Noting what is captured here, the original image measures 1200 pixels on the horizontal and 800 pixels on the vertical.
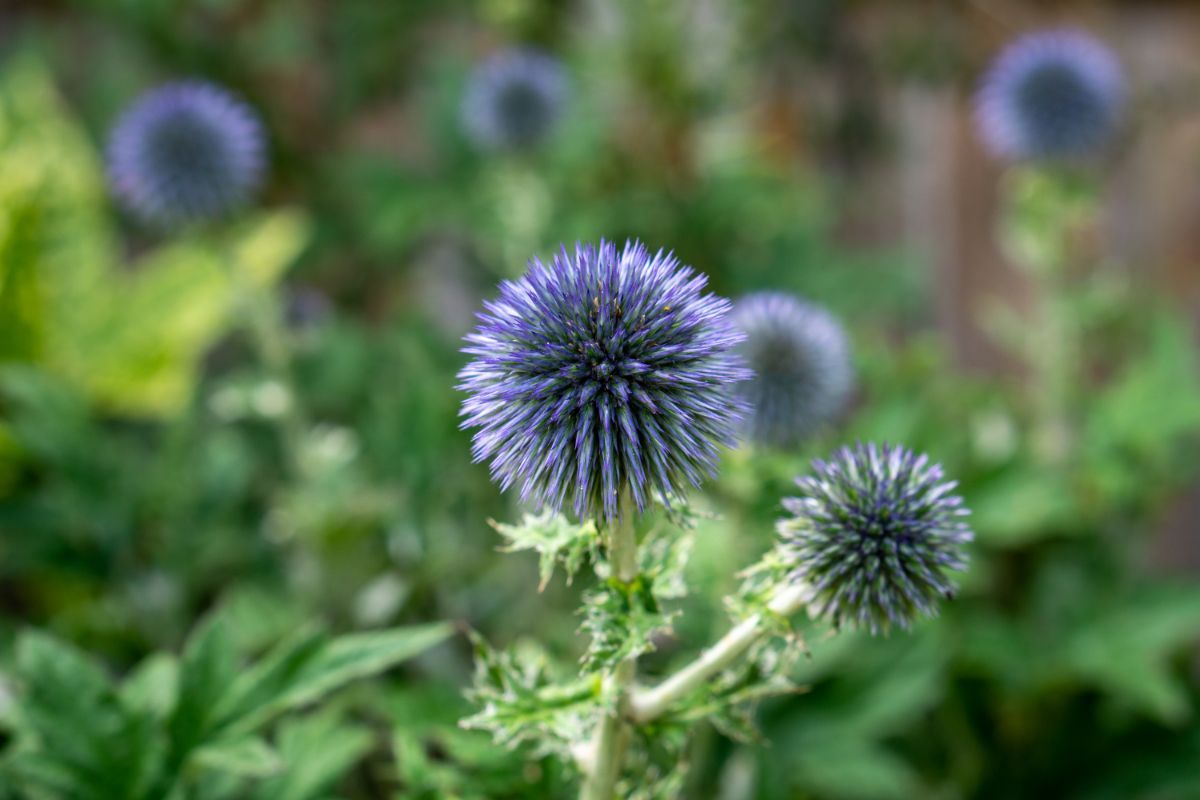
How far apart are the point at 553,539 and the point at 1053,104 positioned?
1723mm

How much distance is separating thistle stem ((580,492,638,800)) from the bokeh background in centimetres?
A: 15

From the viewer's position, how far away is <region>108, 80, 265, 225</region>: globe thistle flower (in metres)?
1.96

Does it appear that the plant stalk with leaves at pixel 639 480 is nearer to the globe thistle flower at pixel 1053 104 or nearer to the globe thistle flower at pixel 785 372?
the globe thistle flower at pixel 785 372

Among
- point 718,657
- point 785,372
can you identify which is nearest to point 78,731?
point 718,657

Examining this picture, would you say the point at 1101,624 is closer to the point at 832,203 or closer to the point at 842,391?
the point at 842,391

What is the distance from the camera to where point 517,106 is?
2307 mm

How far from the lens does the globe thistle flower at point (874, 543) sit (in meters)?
0.88

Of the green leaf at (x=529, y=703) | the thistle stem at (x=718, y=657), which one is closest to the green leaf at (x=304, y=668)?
the green leaf at (x=529, y=703)

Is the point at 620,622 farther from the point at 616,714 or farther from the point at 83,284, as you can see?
the point at 83,284

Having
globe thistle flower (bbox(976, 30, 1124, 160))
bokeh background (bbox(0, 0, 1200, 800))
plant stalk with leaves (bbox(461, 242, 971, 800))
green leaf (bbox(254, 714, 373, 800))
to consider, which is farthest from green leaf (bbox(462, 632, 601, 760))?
globe thistle flower (bbox(976, 30, 1124, 160))

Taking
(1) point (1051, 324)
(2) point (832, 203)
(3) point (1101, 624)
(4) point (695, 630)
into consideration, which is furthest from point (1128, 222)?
(4) point (695, 630)

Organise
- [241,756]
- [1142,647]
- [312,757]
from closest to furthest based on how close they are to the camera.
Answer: [241,756], [312,757], [1142,647]

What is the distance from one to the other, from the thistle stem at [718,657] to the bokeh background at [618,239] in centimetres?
21

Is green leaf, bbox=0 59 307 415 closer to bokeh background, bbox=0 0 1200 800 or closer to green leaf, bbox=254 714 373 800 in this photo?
bokeh background, bbox=0 0 1200 800
